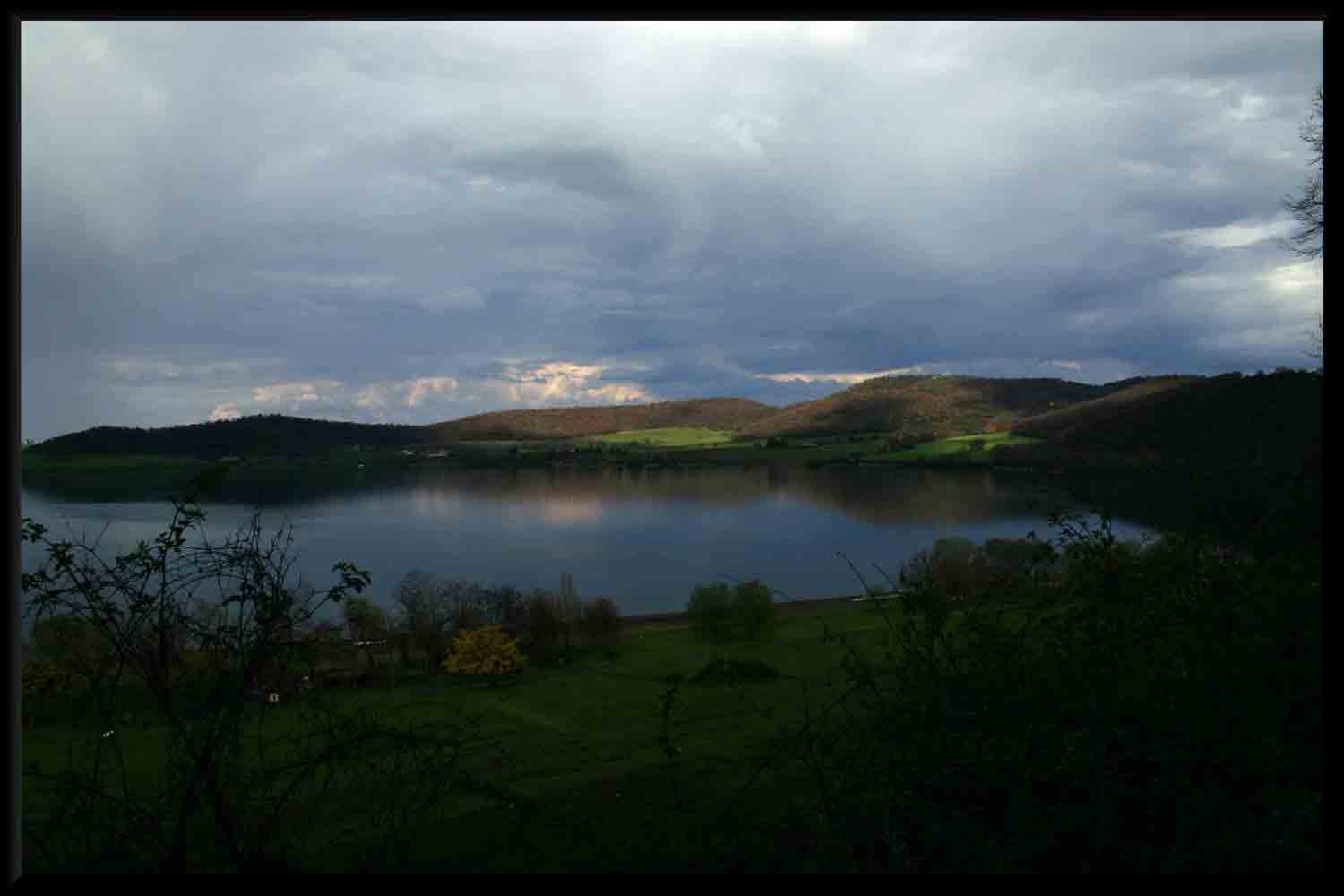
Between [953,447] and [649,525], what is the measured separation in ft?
26.8

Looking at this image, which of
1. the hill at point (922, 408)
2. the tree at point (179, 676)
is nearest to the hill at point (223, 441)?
the tree at point (179, 676)

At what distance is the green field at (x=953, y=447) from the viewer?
1066 cm

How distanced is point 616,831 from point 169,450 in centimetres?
547

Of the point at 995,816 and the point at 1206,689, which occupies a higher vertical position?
the point at 1206,689

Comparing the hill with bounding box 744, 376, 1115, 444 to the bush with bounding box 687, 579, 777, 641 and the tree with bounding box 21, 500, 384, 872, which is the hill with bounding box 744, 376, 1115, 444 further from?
the tree with bounding box 21, 500, 384, 872

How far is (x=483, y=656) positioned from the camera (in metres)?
9.86

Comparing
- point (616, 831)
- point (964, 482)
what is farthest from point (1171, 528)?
point (964, 482)

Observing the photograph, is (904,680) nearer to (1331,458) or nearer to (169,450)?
(1331,458)

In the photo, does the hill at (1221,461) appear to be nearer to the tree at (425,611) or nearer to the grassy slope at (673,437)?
the tree at (425,611)

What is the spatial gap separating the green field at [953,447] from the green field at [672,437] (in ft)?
28.9

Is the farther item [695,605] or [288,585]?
[695,605]

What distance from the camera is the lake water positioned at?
1252cm

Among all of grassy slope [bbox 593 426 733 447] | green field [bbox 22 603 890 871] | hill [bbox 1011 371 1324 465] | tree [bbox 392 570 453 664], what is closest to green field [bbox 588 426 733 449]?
grassy slope [bbox 593 426 733 447]
